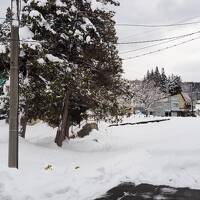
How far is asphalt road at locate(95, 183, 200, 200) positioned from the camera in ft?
36.0

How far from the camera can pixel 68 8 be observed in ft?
74.7

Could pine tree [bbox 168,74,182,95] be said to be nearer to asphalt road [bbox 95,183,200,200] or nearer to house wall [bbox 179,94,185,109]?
house wall [bbox 179,94,185,109]

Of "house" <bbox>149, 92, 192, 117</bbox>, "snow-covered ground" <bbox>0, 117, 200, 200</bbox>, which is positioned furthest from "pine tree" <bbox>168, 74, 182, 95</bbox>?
"snow-covered ground" <bbox>0, 117, 200, 200</bbox>

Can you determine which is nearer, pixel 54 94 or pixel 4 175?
pixel 4 175

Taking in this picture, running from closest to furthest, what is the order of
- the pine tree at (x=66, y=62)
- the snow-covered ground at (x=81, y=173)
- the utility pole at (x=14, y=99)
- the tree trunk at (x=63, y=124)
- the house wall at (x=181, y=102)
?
the snow-covered ground at (x=81, y=173)
the utility pole at (x=14, y=99)
the pine tree at (x=66, y=62)
the tree trunk at (x=63, y=124)
the house wall at (x=181, y=102)

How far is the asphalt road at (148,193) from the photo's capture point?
11.0 metres

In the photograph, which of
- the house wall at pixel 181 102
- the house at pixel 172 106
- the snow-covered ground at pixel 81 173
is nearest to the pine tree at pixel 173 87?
the house at pixel 172 106

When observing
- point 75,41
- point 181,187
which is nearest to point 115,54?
point 75,41

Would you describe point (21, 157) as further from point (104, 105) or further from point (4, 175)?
point (104, 105)

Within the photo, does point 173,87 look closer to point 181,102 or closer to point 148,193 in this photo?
point 181,102

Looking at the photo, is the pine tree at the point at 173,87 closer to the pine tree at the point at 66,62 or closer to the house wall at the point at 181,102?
the house wall at the point at 181,102

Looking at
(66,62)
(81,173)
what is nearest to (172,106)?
(66,62)

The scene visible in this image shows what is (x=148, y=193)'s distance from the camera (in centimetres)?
1156

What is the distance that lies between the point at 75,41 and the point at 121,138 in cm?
1275
